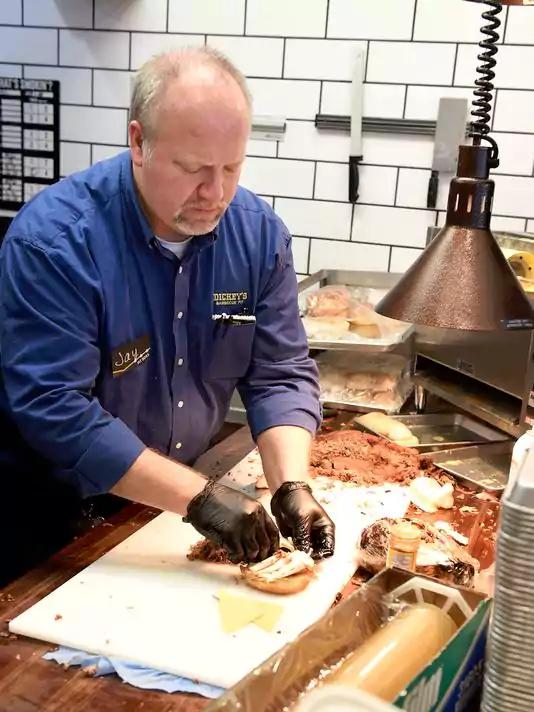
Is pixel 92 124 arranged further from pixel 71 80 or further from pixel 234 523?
pixel 234 523

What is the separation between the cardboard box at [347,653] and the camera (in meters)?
0.76

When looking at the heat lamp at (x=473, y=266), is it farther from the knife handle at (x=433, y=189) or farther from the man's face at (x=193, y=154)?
the knife handle at (x=433, y=189)

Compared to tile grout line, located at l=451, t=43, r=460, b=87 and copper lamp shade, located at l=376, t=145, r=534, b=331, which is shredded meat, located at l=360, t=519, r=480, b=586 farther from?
tile grout line, located at l=451, t=43, r=460, b=87

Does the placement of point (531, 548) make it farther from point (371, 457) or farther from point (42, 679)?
point (371, 457)

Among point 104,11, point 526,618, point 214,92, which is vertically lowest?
point 526,618

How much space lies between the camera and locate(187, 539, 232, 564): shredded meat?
4.91ft

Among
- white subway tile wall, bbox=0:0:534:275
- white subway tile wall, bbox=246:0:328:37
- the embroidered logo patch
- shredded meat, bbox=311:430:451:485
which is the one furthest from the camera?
white subway tile wall, bbox=246:0:328:37

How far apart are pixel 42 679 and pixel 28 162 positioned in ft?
7.55

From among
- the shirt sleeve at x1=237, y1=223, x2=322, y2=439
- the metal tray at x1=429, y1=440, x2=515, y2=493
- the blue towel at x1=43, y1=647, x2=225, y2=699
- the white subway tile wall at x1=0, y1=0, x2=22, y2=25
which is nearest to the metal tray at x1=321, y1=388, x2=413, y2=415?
the metal tray at x1=429, y1=440, x2=515, y2=493

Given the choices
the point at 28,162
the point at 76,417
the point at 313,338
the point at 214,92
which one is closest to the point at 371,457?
the point at 313,338

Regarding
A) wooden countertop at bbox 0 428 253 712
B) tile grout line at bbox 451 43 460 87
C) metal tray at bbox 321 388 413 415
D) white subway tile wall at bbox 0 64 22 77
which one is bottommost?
wooden countertop at bbox 0 428 253 712

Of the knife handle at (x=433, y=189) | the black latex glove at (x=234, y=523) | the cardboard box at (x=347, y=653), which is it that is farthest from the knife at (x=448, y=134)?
the cardboard box at (x=347, y=653)

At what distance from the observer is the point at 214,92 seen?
1478 millimetres

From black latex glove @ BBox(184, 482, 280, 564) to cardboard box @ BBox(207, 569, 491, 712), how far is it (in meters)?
0.46
